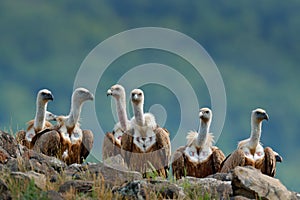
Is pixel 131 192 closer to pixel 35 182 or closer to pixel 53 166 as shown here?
pixel 35 182

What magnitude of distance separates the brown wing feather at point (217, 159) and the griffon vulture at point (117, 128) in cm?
279

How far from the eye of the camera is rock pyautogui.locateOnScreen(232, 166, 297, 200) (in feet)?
53.3

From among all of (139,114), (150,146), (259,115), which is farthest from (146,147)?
(259,115)

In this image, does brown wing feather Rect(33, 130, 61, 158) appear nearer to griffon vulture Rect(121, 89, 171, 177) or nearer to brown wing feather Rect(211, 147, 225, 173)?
griffon vulture Rect(121, 89, 171, 177)

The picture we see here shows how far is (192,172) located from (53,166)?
6.65 m

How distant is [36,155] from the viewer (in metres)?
18.4

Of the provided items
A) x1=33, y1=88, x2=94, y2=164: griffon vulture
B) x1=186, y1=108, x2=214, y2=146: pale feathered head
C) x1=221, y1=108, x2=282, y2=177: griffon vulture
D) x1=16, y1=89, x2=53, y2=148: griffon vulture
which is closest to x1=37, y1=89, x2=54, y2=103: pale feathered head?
x1=16, y1=89, x2=53, y2=148: griffon vulture

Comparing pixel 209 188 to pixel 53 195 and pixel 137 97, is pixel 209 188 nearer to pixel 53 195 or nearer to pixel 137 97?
pixel 53 195

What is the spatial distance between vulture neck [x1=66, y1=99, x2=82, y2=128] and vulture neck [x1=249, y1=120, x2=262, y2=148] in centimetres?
529

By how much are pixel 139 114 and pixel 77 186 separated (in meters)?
9.45

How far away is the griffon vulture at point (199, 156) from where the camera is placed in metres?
23.7

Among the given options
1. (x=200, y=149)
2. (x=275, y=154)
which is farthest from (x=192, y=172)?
(x=275, y=154)

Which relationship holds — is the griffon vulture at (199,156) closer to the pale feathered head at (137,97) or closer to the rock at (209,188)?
the pale feathered head at (137,97)

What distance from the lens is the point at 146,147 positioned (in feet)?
79.0
